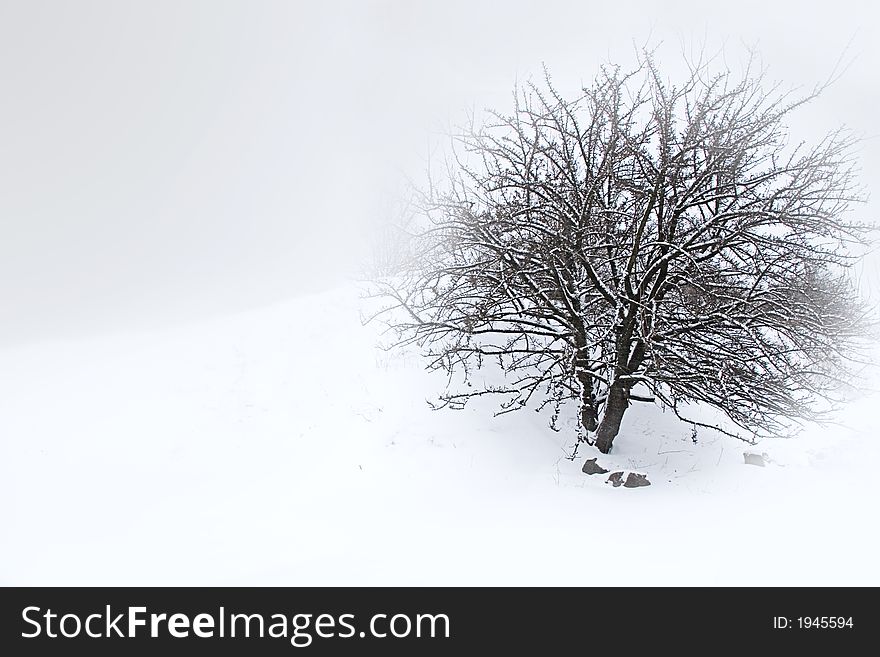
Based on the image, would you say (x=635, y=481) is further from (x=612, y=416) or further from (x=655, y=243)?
(x=655, y=243)

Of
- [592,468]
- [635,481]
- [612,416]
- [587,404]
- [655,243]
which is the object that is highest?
[655,243]

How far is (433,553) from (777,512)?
4.43m

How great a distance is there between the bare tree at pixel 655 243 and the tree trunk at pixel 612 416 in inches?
1.0

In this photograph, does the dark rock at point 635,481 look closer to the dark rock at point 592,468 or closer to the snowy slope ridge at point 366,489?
the snowy slope ridge at point 366,489

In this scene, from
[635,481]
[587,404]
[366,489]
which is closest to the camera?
[366,489]

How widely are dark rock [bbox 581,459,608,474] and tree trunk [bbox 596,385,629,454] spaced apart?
90 centimetres

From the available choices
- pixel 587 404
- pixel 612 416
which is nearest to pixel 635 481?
pixel 612 416

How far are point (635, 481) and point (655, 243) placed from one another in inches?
145

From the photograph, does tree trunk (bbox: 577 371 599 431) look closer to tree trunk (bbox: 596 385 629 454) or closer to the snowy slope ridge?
tree trunk (bbox: 596 385 629 454)

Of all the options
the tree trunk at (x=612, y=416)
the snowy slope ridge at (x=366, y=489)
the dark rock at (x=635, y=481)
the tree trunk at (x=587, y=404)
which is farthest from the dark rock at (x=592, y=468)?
the tree trunk at (x=587, y=404)

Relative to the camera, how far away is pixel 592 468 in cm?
786
